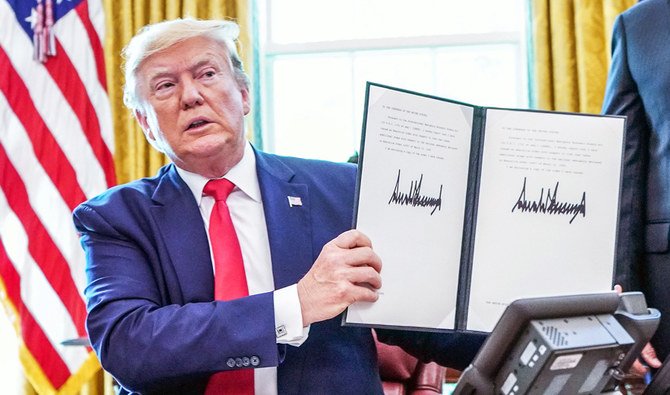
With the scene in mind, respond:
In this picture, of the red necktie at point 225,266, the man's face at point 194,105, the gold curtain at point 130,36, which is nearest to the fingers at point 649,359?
the red necktie at point 225,266

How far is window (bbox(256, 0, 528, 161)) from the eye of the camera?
12.3 feet

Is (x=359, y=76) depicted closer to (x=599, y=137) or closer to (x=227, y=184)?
(x=227, y=184)

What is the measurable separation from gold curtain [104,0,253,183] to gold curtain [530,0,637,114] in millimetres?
1300

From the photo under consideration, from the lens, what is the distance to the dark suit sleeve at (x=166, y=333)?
1.42 meters

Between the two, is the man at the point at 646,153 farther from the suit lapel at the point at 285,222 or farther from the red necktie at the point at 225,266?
the red necktie at the point at 225,266

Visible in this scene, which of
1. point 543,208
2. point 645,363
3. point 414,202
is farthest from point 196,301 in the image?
point 645,363

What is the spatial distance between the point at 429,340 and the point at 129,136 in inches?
90.6

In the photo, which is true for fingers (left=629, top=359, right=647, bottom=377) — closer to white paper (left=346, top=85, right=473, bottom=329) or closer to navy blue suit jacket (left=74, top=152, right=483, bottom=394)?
navy blue suit jacket (left=74, top=152, right=483, bottom=394)

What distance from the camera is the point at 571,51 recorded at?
11.1 feet

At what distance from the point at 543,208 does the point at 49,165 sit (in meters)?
2.67

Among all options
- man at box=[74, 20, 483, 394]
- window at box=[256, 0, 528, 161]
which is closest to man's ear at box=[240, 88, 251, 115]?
man at box=[74, 20, 483, 394]

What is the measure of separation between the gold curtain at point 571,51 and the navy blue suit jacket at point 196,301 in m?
→ 1.79

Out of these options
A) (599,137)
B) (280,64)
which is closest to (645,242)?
(599,137)
